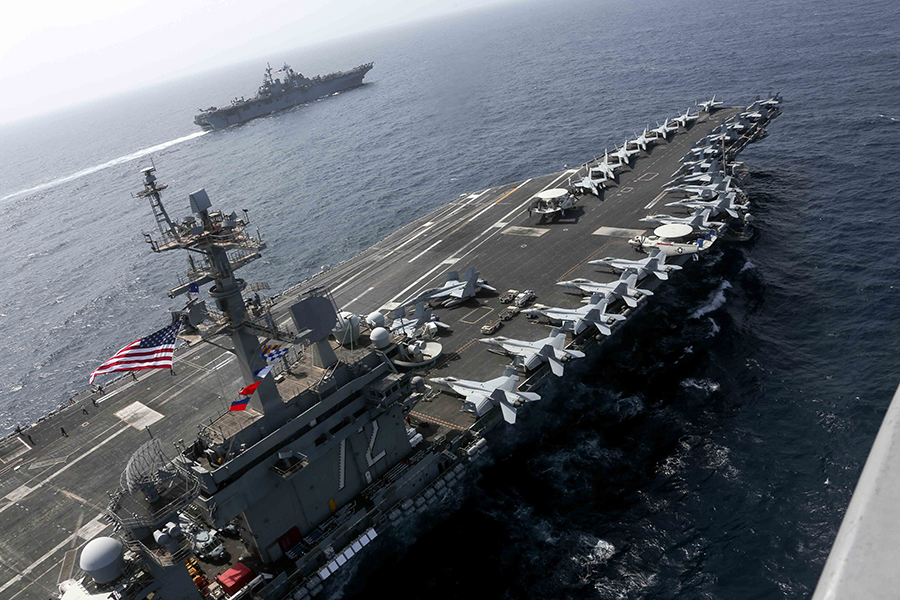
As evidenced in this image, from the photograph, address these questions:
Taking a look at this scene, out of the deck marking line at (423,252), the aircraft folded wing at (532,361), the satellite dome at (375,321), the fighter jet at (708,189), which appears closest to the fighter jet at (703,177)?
the fighter jet at (708,189)

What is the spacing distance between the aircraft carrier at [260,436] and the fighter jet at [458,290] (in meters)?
0.20

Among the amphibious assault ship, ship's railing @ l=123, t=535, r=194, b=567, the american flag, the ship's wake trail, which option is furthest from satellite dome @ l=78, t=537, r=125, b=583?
the amphibious assault ship

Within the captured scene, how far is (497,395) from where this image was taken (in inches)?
1480

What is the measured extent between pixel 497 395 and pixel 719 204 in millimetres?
35063

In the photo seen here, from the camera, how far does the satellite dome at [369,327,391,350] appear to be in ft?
110

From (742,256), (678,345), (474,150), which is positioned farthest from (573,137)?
(678,345)

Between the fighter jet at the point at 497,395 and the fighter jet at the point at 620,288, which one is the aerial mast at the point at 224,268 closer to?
the fighter jet at the point at 497,395

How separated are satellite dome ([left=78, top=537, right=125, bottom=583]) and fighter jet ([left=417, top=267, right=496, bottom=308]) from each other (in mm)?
31599

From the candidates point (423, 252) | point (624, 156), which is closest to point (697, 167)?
point (624, 156)

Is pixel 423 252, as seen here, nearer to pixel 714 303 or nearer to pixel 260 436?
pixel 714 303

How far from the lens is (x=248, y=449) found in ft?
93.8

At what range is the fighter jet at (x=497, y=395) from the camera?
37219 mm

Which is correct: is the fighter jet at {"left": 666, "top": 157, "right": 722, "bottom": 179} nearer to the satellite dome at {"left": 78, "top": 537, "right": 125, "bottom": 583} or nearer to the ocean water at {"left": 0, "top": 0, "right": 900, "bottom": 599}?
the ocean water at {"left": 0, "top": 0, "right": 900, "bottom": 599}

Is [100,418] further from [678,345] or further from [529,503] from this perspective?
[678,345]
